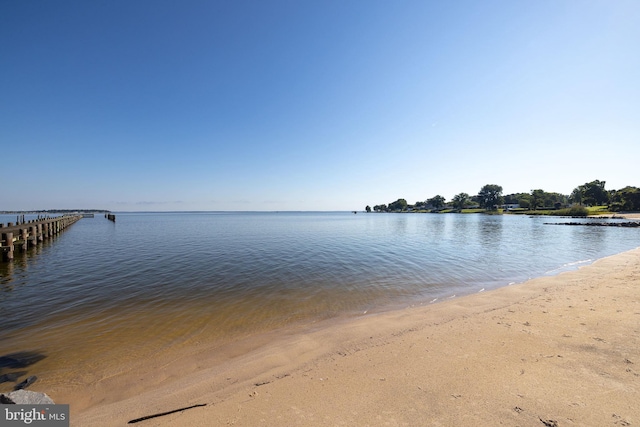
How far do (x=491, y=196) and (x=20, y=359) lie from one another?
755ft

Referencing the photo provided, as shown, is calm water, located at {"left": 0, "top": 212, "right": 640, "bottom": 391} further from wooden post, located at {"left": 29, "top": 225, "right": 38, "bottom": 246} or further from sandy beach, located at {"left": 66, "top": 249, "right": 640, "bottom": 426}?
wooden post, located at {"left": 29, "top": 225, "right": 38, "bottom": 246}

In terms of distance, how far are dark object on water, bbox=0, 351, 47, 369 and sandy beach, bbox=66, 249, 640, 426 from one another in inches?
102

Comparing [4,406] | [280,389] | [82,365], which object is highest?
[4,406]

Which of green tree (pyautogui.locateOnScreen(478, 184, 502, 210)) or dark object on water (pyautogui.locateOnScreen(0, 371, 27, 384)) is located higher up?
green tree (pyautogui.locateOnScreen(478, 184, 502, 210))

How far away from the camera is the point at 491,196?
189375mm

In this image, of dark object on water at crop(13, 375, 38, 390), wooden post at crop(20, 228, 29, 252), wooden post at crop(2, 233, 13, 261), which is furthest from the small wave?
wooden post at crop(20, 228, 29, 252)

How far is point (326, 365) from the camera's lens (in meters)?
6.00

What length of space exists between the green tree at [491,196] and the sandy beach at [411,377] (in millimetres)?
216226

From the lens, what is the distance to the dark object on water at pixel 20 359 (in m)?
6.70

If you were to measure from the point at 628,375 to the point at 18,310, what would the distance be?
1977cm

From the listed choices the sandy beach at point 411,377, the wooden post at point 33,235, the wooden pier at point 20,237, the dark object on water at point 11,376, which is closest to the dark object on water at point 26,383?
the dark object on water at point 11,376

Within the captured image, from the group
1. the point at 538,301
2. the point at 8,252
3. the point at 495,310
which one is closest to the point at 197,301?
the point at 495,310

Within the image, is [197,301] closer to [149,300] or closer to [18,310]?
[149,300]

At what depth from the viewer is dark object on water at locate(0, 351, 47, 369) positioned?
670 cm
